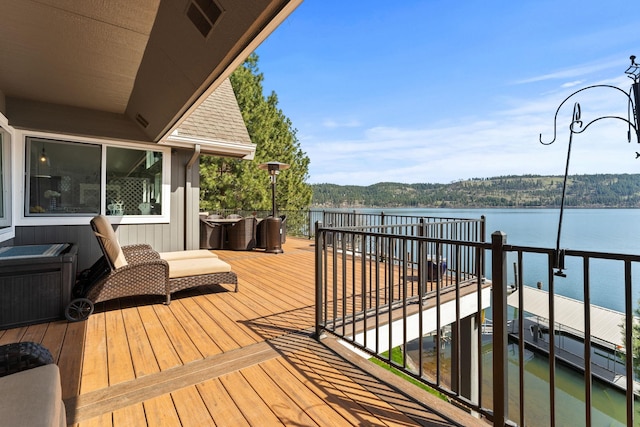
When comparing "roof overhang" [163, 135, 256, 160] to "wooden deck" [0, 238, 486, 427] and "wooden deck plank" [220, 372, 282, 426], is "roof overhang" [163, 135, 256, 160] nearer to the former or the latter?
"wooden deck" [0, 238, 486, 427]

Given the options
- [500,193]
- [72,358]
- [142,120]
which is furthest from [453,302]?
[500,193]

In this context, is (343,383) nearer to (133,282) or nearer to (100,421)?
(100,421)

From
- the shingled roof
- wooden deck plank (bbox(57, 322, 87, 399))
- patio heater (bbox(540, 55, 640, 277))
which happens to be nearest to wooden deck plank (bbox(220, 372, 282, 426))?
wooden deck plank (bbox(57, 322, 87, 399))

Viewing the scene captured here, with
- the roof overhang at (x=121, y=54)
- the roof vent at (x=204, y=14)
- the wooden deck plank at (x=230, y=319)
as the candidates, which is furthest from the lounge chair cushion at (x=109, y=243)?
the roof vent at (x=204, y=14)

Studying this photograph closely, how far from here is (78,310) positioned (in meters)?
3.34

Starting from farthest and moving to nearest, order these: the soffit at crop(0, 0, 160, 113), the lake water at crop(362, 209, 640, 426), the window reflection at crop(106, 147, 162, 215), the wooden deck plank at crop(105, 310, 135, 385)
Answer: the lake water at crop(362, 209, 640, 426), the window reflection at crop(106, 147, 162, 215), the soffit at crop(0, 0, 160, 113), the wooden deck plank at crop(105, 310, 135, 385)

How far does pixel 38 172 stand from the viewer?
4.71 metres

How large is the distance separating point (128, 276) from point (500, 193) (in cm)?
1445

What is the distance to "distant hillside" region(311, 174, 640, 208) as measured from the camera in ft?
19.0

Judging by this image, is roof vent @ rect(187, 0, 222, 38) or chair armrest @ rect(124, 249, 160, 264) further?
chair armrest @ rect(124, 249, 160, 264)

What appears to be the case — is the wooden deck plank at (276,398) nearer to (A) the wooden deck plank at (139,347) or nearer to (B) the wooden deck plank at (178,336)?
(B) the wooden deck plank at (178,336)

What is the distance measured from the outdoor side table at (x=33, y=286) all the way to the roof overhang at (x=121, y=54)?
2025 mm

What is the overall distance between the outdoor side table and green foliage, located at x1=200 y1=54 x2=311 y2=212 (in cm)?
1190

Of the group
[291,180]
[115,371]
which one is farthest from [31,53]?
[291,180]
